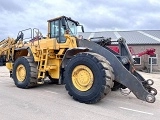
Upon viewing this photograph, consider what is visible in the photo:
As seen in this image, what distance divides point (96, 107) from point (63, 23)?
3397 millimetres

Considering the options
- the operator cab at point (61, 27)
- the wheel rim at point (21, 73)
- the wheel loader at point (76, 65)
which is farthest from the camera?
the wheel rim at point (21, 73)

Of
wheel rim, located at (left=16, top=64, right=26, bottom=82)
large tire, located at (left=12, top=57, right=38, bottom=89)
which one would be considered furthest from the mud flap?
wheel rim, located at (left=16, top=64, right=26, bottom=82)

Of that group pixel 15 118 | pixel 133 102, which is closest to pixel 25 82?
pixel 15 118

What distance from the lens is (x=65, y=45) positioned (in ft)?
24.2

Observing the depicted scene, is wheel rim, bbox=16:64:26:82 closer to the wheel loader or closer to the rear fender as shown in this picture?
the wheel loader

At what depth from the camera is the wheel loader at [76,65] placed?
5.62 m

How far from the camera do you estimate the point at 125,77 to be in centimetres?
A: 576

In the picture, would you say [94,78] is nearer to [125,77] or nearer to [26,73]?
[125,77]

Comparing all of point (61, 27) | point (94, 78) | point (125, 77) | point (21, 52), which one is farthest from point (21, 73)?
point (125, 77)

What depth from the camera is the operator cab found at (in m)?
7.58

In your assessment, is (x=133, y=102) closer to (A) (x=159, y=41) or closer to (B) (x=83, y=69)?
(B) (x=83, y=69)

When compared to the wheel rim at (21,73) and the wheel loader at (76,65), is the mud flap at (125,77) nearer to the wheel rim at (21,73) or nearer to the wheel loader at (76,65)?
the wheel loader at (76,65)

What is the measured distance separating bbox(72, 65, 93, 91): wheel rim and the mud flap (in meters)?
0.73

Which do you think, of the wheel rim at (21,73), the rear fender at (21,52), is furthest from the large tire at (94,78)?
the rear fender at (21,52)
